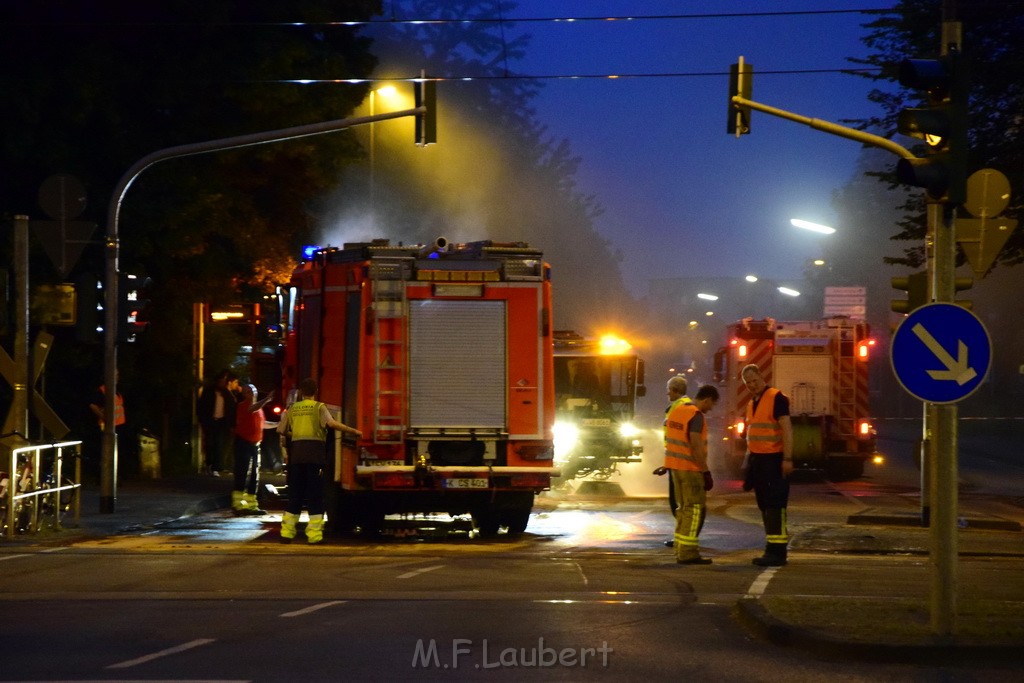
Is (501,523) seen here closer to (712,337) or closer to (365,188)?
(365,188)

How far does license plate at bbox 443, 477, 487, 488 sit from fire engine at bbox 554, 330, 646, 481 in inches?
393

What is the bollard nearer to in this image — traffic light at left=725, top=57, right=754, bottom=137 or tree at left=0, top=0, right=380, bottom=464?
tree at left=0, top=0, right=380, bottom=464

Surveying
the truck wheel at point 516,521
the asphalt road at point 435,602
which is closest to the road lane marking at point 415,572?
the asphalt road at point 435,602

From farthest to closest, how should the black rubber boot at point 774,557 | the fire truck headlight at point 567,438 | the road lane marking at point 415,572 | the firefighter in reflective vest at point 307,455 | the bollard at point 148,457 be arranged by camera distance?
the fire truck headlight at point 567,438 → the bollard at point 148,457 → the firefighter in reflective vest at point 307,455 → the black rubber boot at point 774,557 → the road lane marking at point 415,572

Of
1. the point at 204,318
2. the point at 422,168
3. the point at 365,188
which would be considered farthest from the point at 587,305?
A: the point at 204,318

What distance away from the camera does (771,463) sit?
14.4 metres

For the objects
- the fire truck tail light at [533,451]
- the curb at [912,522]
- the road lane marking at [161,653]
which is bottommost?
the curb at [912,522]

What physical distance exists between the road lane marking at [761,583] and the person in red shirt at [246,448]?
848 centimetres

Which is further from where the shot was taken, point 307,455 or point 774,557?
point 307,455

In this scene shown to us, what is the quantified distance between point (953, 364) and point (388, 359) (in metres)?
8.10

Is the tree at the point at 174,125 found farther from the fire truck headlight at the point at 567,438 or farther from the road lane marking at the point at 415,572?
the road lane marking at the point at 415,572

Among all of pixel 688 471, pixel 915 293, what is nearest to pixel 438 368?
pixel 688 471

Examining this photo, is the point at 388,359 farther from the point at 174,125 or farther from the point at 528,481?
the point at 174,125

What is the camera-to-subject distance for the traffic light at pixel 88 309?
1842 centimetres
